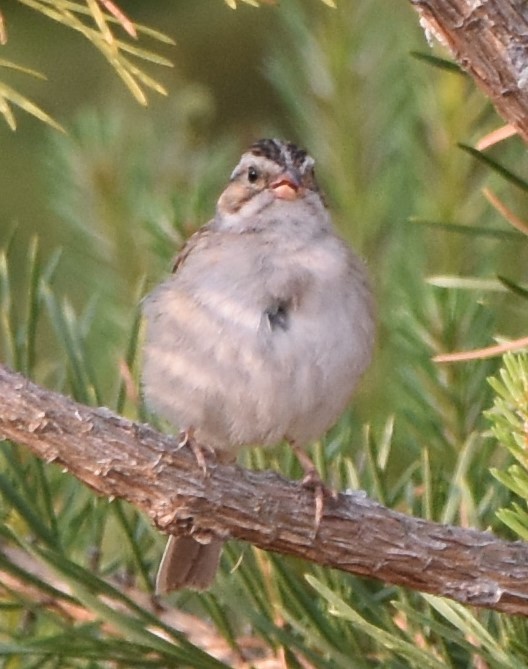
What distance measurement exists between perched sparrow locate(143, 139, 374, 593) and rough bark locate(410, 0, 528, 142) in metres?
0.84

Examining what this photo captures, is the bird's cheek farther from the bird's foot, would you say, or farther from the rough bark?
the rough bark

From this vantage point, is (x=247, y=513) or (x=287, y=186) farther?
(x=287, y=186)

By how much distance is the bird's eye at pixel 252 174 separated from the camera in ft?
8.77

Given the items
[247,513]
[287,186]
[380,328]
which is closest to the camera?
[247,513]

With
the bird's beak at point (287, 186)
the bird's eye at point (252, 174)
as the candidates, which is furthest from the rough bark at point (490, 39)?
the bird's eye at point (252, 174)

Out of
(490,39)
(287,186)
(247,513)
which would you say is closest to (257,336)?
(287,186)

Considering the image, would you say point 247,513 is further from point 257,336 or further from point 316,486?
point 257,336

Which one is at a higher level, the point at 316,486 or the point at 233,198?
the point at 233,198

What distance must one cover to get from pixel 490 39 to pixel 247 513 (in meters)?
0.51

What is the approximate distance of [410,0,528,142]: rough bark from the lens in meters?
1.22

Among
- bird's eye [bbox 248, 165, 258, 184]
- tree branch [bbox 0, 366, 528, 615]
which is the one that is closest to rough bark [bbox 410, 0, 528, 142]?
tree branch [bbox 0, 366, 528, 615]

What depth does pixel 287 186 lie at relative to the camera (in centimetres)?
259

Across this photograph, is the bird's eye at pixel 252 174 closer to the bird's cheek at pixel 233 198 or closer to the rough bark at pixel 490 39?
the bird's cheek at pixel 233 198

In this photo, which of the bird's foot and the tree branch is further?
the bird's foot
